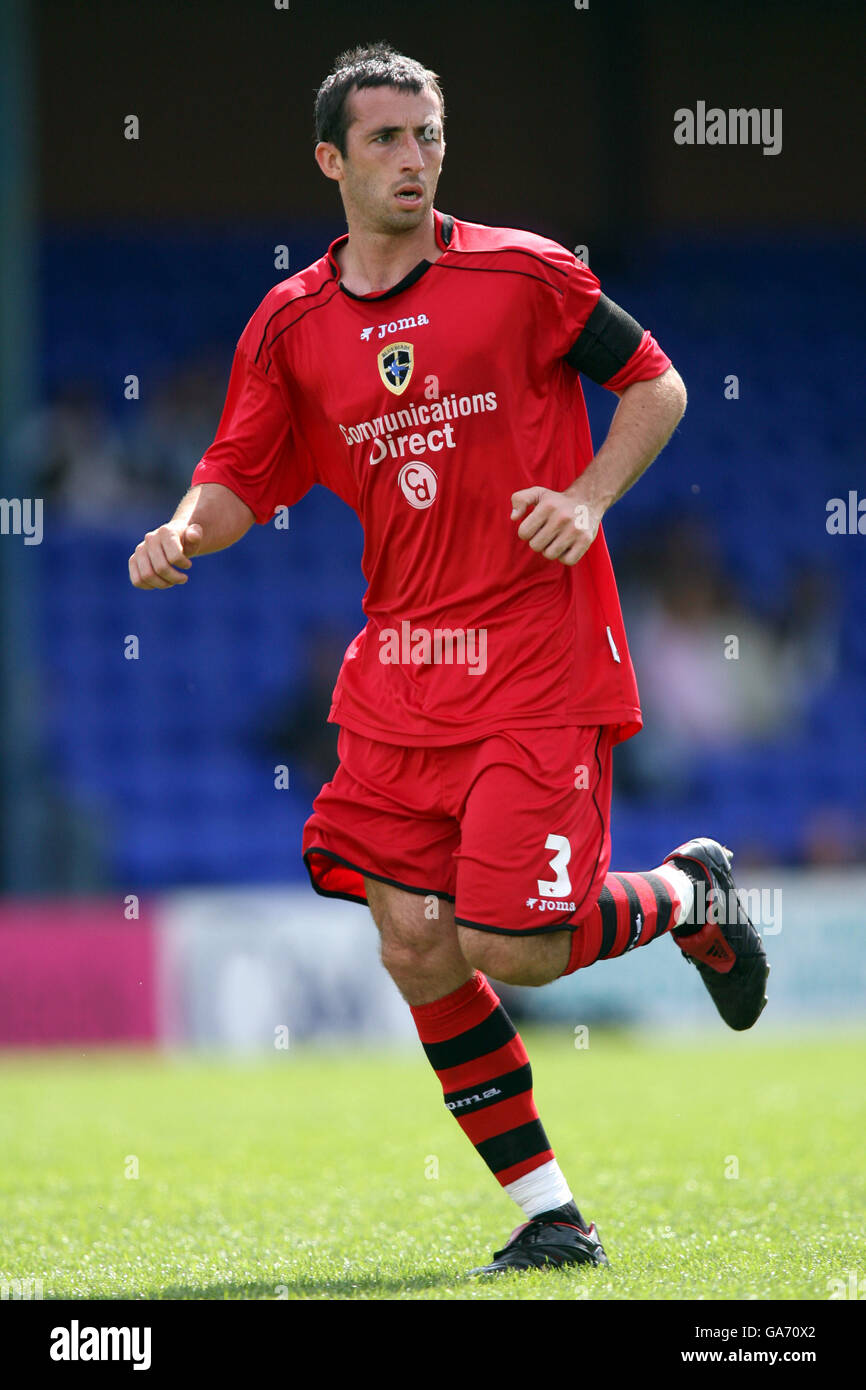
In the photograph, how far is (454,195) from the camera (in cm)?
1588

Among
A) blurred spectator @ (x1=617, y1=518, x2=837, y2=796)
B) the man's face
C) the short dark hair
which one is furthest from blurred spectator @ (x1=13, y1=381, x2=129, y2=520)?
the man's face

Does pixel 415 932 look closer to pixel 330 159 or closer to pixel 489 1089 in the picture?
pixel 489 1089

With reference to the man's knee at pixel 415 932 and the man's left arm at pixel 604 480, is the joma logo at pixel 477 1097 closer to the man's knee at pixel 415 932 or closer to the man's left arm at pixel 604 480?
the man's knee at pixel 415 932

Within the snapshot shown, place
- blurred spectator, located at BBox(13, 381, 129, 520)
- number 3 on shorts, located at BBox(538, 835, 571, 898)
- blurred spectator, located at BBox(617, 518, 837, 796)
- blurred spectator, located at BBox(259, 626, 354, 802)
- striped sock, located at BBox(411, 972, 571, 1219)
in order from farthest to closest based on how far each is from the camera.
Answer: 1. blurred spectator, located at BBox(13, 381, 129, 520)
2. blurred spectator, located at BBox(617, 518, 837, 796)
3. blurred spectator, located at BBox(259, 626, 354, 802)
4. striped sock, located at BBox(411, 972, 571, 1219)
5. number 3 on shorts, located at BBox(538, 835, 571, 898)

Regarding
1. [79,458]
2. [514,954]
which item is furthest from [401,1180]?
[79,458]

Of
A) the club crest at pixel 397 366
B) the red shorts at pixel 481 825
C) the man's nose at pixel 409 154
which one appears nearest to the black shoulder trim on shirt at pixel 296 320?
the club crest at pixel 397 366

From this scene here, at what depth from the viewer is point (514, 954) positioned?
3770 mm

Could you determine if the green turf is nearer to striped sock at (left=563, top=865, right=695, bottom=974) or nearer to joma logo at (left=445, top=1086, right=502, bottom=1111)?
joma logo at (left=445, top=1086, right=502, bottom=1111)

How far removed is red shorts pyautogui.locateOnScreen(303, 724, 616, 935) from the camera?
3.79 meters

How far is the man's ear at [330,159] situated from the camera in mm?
4070

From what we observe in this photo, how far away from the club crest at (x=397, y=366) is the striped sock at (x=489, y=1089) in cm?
132

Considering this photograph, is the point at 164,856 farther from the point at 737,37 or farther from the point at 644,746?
the point at 737,37

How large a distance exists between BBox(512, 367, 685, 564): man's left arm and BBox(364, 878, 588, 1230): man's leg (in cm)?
86
